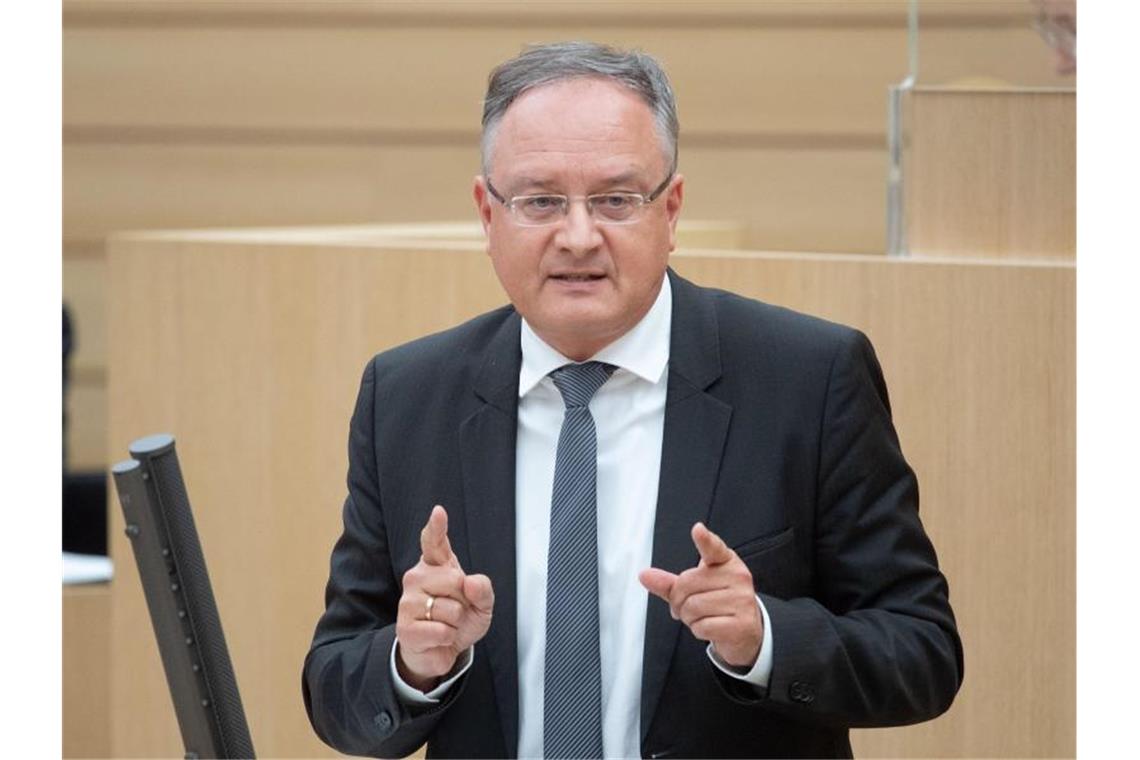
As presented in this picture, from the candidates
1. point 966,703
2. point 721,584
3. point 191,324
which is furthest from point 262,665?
point 721,584

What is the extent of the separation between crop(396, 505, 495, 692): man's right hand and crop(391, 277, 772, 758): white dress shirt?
0.10 metres

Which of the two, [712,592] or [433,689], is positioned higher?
[712,592]

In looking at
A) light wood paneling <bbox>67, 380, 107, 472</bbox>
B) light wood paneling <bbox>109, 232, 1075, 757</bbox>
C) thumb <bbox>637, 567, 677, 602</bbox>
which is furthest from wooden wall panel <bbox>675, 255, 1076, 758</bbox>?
light wood paneling <bbox>67, 380, 107, 472</bbox>

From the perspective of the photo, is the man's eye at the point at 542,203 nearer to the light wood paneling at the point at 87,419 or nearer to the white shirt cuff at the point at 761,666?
the white shirt cuff at the point at 761,666

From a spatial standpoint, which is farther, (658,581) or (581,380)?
(581,380)

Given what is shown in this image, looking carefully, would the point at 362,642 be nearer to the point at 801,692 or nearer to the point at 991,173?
the point at 801,692

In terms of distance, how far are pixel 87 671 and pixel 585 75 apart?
2908 mm

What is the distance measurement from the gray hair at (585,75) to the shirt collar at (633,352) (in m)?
0.19

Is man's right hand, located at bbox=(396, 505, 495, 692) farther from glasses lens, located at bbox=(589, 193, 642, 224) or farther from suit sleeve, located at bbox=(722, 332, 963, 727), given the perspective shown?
glasses lens, located at bbox=(589, 193, 642, 224)

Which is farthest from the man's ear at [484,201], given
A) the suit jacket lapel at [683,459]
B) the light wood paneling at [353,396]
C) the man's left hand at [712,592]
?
the light wood paneling at [353,396]

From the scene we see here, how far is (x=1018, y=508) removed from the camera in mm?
3004

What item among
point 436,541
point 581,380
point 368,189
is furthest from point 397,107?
point 436,541

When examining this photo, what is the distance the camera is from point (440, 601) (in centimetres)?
189
